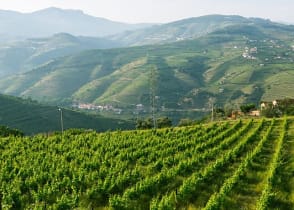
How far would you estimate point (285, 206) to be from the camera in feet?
101

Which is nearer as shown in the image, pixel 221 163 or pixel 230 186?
pixel 230 186

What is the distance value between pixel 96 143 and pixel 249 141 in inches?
818

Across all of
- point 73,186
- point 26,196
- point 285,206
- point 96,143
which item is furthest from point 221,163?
point 96,143

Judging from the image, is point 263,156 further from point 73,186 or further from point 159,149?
point 73,186

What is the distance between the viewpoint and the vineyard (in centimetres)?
3203

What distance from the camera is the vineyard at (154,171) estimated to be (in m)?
32.0

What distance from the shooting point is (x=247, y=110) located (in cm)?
10331

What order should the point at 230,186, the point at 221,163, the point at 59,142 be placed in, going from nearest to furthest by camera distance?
the point at 230,186 < the point at 221,163 < the point at 59,142

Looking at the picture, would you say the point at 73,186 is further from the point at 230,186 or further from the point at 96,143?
the point at 96,143

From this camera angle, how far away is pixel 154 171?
42.3 meters

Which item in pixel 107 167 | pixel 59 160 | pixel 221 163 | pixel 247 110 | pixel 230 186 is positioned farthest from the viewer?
pixel 247 110

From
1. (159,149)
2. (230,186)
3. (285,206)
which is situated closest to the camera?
(285,206)

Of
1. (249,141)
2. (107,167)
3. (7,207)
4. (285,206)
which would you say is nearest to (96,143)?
(107,167)

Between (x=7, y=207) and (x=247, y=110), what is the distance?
80.5m
